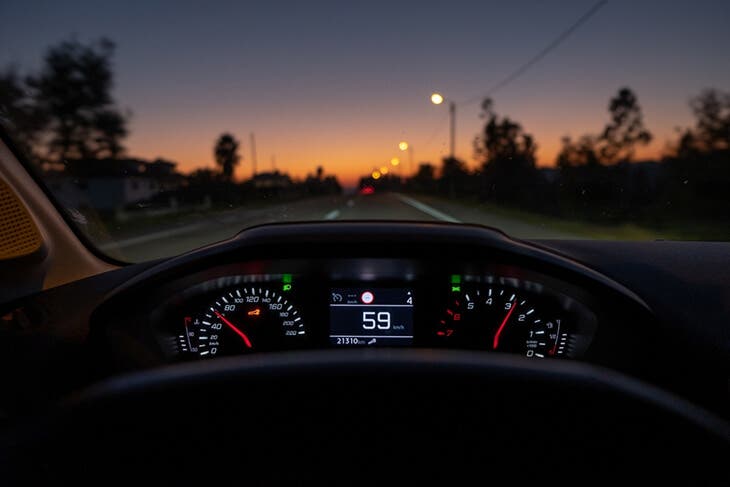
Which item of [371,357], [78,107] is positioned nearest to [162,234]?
[78,107]

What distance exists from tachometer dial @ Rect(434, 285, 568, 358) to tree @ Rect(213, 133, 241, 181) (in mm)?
2048

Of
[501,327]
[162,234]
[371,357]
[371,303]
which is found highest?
[371,357]

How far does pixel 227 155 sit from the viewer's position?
476 centimetres

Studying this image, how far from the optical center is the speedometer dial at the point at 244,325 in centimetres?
329

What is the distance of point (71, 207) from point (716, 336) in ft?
11.8

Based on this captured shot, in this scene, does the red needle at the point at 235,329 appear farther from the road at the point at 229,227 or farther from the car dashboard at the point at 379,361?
the road at the point at 229,227

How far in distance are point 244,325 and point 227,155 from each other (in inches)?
72.4

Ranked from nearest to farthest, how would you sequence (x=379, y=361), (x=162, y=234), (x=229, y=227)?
(x=379, y=361) < (x=229, y=227) < (x=162, y=234)

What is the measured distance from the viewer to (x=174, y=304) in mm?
3162

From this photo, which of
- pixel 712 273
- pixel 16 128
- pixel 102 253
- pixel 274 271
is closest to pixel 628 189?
pixel 712 273

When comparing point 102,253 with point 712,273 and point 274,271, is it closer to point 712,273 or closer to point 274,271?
point 274,271

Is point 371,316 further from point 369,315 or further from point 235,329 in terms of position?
point 235,329

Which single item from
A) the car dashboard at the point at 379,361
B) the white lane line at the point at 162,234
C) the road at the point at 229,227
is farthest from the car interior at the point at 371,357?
the white lane line at the point at 162,234

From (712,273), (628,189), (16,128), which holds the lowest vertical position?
(712,273)
